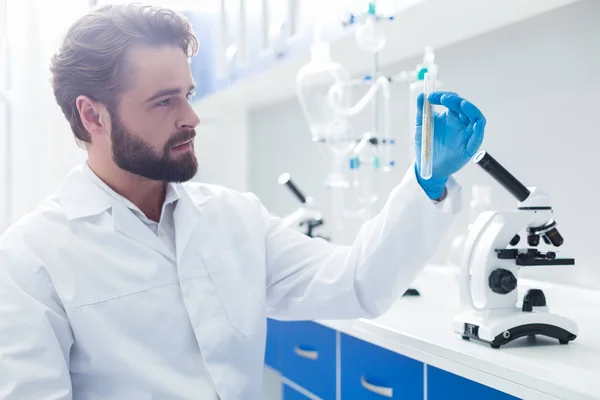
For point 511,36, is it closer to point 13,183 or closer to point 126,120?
point 126,120

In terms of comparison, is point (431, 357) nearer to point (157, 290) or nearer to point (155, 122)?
point (157, 290)

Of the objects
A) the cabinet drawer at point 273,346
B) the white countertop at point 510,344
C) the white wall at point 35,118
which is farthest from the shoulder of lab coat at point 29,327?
the white wall at point 35,118

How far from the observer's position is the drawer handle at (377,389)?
1.27m

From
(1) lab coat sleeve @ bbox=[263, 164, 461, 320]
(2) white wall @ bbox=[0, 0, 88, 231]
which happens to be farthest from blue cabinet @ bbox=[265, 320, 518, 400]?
(2) white wall @ bbox=[0, 0, 88, 231]

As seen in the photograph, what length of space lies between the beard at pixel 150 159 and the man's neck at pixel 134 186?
35 mm

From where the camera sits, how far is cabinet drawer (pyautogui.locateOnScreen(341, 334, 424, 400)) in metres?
1.21

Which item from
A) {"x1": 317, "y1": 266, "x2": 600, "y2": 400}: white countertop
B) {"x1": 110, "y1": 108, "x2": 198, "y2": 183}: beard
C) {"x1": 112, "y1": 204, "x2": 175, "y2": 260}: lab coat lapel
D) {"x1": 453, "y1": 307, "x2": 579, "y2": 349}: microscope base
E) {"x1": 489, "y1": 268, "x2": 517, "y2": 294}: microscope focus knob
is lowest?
{"x1": 317, "y1": 266, "x2": 600, "y2": 400}: white countertop

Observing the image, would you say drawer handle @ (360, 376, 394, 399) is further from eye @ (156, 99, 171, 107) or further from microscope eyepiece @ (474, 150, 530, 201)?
eye @ (156, 99, 171, 107)

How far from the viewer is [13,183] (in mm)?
2793

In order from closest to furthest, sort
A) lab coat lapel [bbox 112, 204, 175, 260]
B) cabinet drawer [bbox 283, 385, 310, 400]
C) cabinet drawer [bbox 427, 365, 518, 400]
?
cabinet drawer [bbox 427, 365, 518, 400] → lab coat lapel [bbox 112, 204, 175, 260] → cabinet drawer [bbox 283, 385, 310, 400]

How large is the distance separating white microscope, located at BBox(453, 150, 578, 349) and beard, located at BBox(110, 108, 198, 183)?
555 millimetres

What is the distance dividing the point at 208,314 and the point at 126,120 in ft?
1.36

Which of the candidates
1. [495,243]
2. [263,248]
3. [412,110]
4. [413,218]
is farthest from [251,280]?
[412,110]

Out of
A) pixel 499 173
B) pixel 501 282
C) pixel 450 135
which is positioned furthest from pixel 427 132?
pixel 501 282
